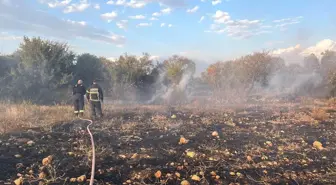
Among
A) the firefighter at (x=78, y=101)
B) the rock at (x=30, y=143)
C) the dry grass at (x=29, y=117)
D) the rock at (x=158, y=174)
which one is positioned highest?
the firefighter at (x=78, y=101)

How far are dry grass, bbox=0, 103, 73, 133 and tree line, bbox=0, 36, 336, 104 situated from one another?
525 cm

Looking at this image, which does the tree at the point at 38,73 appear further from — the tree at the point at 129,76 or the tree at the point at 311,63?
the tree at the point at 311,63

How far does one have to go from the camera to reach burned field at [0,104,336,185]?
4.58 meters

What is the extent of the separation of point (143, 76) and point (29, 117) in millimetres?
11958

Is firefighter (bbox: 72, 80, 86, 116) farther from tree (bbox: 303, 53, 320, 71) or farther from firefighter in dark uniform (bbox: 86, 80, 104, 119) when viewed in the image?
tree (bbox: 303, 53, 320, 71)

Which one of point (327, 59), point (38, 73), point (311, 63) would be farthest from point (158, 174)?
point (311, 63)

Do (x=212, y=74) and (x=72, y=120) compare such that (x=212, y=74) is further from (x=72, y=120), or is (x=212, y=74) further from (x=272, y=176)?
(x=272, y=176)

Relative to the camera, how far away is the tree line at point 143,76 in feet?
49.4

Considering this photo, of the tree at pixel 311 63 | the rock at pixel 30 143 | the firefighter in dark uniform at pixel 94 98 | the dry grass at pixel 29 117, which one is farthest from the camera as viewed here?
the tree at pixel 311 63

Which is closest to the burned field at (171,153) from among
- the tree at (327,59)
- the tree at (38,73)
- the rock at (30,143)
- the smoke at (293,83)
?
the rock at (30,143)

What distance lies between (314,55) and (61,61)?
71.3 ft

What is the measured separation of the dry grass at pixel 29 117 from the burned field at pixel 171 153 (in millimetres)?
448

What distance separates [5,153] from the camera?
552cm

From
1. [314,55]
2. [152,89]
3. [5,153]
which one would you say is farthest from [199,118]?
[314,55]
